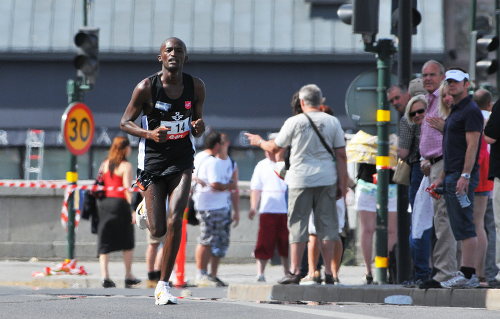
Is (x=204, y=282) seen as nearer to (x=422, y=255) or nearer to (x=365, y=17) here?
(x=365, y=17)

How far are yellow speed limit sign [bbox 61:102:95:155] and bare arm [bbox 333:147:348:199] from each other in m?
5.35

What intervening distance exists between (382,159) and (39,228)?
8150 mm

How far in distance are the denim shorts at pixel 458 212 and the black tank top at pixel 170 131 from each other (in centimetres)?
219

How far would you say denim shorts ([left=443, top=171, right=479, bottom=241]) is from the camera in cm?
1125

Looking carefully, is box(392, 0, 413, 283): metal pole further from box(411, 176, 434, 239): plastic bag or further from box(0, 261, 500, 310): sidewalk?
box(411, 176, 434, 239): plastic bag

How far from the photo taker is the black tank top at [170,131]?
407 inches

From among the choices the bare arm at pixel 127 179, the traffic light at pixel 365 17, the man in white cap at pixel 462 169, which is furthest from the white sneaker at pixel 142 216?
the bare arm at pixel 127 179

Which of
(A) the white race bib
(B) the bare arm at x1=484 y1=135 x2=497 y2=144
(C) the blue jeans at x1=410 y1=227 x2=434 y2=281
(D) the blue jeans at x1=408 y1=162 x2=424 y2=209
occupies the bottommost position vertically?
(C) the blue jeans at x1=410 y1=227 x2=434 y2=281

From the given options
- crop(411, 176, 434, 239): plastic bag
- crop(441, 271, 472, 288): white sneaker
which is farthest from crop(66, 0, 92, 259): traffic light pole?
crop(441, 271, 472, 288): white sneaker

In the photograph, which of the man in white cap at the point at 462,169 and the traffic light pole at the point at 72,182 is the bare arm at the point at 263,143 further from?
the traffic light pole at the point at 72,182

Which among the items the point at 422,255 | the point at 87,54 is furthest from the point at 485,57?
the point at 422,255

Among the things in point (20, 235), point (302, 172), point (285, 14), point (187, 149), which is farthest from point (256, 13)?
point (187, 149)

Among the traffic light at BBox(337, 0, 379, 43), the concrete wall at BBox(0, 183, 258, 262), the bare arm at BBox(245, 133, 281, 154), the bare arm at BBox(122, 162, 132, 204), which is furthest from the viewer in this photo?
the concrete wall at BBox(0, 183, 258, 262)

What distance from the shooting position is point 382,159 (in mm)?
13914
